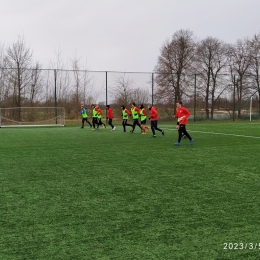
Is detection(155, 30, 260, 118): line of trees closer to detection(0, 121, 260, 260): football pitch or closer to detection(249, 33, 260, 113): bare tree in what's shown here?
detection(249, 33, 260, 113): bare tree

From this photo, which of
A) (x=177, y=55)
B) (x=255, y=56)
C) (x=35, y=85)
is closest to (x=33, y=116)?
(x=35, y=85)

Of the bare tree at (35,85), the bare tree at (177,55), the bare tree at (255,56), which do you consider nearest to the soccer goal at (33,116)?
the bare tree at (35,85)

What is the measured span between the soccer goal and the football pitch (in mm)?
19757

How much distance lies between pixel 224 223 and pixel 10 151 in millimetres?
8478

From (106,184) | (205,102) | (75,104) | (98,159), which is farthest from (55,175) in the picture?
(205,102)

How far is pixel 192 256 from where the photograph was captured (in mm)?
3275

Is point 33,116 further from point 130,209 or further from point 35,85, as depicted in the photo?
point 130,209

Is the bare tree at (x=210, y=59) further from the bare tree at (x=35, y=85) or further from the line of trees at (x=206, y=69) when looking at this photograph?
the bare tree at (x=35, y=85)

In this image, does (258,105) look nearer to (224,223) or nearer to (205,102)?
(205,102)

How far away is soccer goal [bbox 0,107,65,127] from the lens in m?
27.5

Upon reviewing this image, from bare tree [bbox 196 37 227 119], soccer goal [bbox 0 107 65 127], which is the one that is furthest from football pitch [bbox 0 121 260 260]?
bare tree [bbox 196 37 227 119]

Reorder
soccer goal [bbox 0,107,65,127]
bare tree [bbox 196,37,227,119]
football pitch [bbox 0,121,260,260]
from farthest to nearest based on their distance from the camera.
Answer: bare tree [bbox 196,37,227,119] → soccer goal [bbox 0,107,65,127] → football pitch [bbox 0,121,260,260]

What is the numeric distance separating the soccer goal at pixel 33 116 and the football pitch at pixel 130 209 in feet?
64.8

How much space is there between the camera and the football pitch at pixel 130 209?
136 inches
